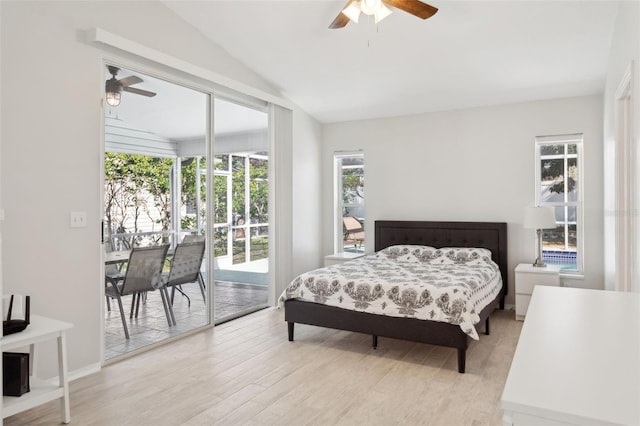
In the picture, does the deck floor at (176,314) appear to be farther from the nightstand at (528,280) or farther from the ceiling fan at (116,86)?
the nightstand at (528,280)

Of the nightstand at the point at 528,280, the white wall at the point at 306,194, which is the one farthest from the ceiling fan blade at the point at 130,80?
the nightstand at the point at 528,280

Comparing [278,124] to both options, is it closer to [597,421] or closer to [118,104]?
[118,104]

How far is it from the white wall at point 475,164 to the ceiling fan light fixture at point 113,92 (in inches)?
127

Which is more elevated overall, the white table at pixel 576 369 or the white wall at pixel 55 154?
the white wall at pixel 55 154

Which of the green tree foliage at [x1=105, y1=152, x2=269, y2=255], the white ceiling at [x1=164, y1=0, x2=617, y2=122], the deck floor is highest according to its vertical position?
the white ceiling at [x1=164, y1=0, x2=617, y2=122]

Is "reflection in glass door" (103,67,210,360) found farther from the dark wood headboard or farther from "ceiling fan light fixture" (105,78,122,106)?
the dark wood headboard

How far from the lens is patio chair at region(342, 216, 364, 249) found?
19.7ft

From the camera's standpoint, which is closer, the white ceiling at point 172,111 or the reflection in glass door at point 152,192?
the reflection in glass door at point 152,192

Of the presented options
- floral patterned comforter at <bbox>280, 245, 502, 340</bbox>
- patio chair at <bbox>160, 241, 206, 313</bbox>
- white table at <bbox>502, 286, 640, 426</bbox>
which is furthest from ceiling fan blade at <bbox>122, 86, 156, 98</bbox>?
white table at <bbox>502, 286, 640, 426</bbox>

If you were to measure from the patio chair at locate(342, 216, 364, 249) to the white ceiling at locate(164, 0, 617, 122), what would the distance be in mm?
1714

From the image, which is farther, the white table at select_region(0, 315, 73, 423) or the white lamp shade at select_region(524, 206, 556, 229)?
the white lamp shade at select_region(524, 206, 556, 229)

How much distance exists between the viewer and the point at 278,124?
5.14m

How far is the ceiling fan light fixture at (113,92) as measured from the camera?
3.35 m

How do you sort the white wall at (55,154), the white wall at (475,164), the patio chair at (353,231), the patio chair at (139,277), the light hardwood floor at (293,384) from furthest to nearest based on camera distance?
the patio chair at (353,231) → the white wall at (475,164) → the patio chair at (139,277) → the white wall at (55,154) → the light hardwood floor at (293,384)
